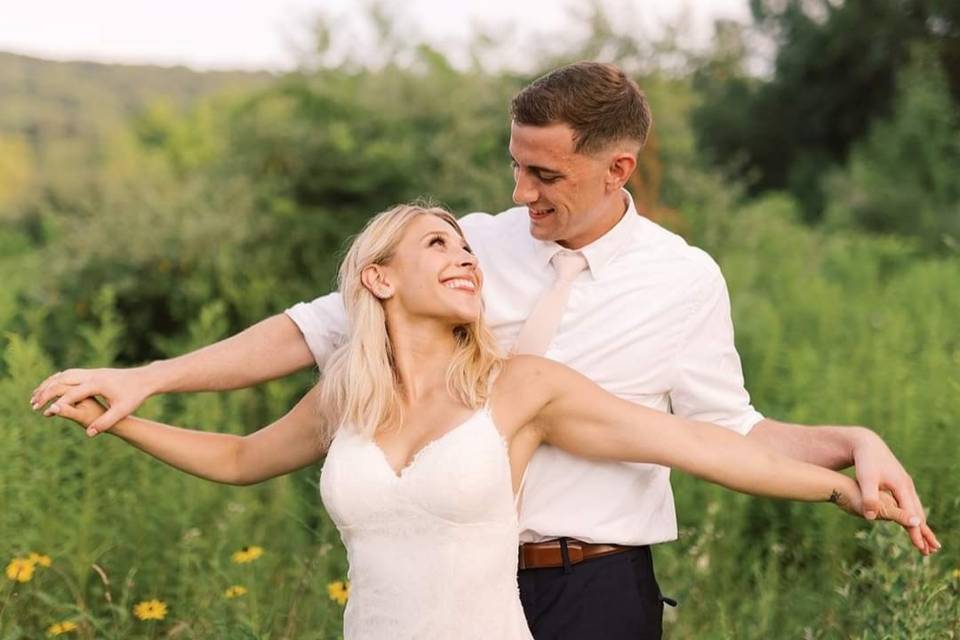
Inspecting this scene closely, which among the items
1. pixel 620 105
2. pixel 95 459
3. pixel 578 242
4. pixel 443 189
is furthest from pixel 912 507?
pixel 443 189

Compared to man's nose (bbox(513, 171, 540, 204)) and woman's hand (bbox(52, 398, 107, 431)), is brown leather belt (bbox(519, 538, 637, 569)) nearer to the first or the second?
man's nose (bbox(513, 171, 540, 204))

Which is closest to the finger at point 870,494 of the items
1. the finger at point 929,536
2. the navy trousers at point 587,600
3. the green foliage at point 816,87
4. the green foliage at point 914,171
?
the finger at point 929,536

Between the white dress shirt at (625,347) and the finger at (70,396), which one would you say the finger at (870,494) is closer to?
the white dress shirt at (625,347)

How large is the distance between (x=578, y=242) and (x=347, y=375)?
75 cm

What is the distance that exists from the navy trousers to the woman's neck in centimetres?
56

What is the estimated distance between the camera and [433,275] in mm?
3062

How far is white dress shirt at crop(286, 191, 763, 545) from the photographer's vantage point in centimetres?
319

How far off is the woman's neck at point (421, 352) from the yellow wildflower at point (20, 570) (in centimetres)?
149

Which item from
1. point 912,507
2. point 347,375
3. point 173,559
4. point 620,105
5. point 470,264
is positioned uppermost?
point 620,105

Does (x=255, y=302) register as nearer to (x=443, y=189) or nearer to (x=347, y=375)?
(x=443, y=189)

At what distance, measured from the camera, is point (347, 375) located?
3047 millimetres

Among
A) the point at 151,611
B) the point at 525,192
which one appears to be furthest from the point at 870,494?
the point at 151,611

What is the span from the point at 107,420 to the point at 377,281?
0.72 metres

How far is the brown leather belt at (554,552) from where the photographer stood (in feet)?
10.5
